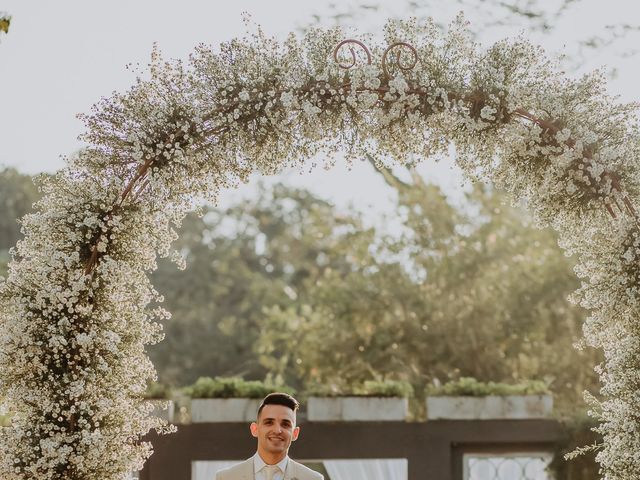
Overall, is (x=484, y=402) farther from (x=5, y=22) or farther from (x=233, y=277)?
(x=233, y=277)

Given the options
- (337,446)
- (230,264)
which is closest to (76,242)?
(337,446)

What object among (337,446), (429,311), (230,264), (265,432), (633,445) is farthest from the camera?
(230,264)

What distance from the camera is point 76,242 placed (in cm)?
493

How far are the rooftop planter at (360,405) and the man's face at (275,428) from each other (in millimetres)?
3469

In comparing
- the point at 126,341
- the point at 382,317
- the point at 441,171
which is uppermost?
the point at 441,171

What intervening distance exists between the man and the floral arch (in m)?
0.72

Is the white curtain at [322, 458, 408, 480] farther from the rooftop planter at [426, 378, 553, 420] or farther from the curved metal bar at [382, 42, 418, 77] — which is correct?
the curved metal bar at [382, 42, 418, 77]

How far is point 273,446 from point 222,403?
3526 mm

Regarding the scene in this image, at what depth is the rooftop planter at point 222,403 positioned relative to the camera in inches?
304

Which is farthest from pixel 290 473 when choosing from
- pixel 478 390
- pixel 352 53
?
pixel 478 390

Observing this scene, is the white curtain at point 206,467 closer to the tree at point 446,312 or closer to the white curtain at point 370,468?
the white curtain at point 370,468

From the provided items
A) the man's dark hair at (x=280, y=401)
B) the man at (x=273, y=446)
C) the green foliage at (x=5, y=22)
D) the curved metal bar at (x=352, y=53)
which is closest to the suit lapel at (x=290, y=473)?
the man at (x=273, y=446)

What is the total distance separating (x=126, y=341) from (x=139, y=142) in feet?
3.44

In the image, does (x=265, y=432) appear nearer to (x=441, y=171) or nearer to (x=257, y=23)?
(x=257, y=23)
